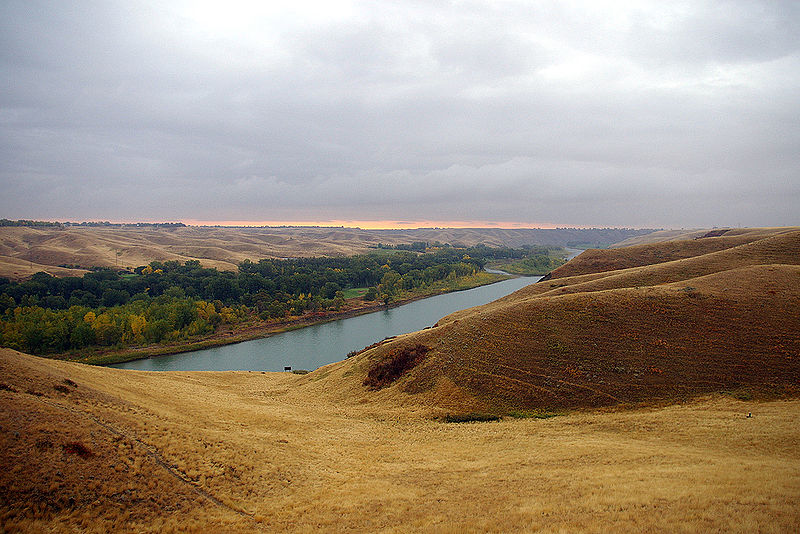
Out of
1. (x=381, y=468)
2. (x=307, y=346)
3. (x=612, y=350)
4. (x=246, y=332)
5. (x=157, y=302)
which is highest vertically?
(x=612, y=350)

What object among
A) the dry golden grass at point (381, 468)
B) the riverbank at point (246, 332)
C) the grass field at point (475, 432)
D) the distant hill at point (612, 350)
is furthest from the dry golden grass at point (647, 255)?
the dry golden grass at point (381, 468)

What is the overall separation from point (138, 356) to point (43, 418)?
2210 inches

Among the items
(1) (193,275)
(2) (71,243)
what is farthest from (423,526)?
(2) (71,243)

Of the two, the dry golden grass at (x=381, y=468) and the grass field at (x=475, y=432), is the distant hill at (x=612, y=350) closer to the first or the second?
the grass field at (x=475, y=432)

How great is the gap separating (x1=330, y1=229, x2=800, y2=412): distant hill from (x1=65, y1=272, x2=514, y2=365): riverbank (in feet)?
142

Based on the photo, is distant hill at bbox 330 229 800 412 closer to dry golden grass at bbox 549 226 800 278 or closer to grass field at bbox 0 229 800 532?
grass field at bbox 0 229 800 532

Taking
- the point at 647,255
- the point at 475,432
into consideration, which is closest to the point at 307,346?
the point at 475,432

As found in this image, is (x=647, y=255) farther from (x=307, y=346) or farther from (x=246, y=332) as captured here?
A: (x=246, y=332)

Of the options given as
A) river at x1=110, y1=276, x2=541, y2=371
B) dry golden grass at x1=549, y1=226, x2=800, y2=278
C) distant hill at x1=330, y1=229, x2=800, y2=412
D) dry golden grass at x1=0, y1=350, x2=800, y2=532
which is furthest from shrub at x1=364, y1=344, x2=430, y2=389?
dry golden grass at x1=549, y1=226, x2=800, y2=278

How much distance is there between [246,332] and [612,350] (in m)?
67.7

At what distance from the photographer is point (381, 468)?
16922mm

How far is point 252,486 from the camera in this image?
47.0 feet

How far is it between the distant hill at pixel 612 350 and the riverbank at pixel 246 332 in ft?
142

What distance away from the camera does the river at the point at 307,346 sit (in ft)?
189
